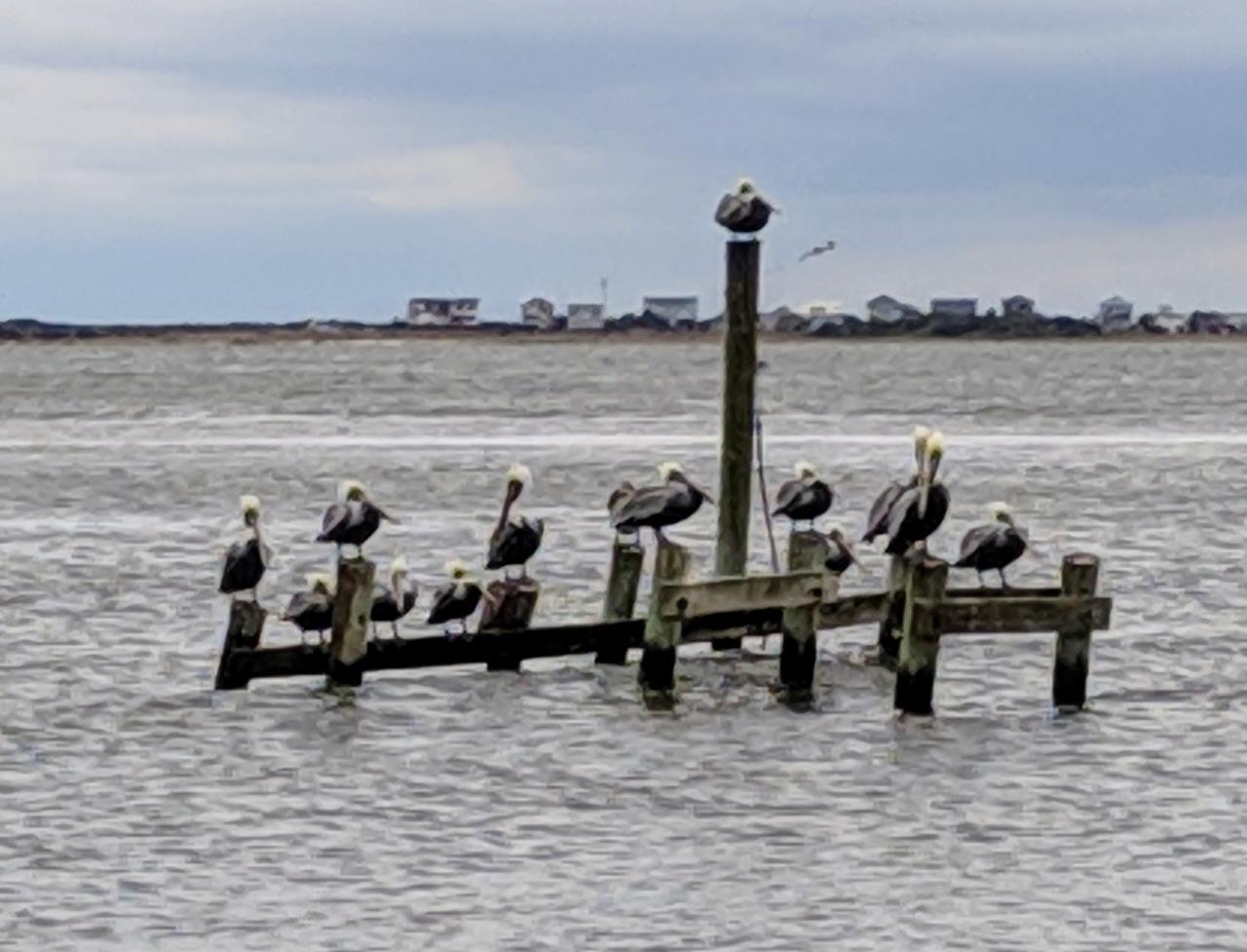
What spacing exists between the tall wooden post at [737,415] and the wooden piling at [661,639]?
173cm

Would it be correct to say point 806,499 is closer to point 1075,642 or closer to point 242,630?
point 1075,642

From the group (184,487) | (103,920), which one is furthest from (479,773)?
(184,487)

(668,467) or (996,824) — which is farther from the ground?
(668,467)

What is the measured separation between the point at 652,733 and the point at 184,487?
3743 centimetres

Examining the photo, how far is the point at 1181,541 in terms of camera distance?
149 ft

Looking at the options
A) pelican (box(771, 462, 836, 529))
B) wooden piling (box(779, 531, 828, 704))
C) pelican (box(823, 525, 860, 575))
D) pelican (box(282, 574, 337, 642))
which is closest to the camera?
wooden piling (box(779, 531, 828, 704))

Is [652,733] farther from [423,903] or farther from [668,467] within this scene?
[423,903]

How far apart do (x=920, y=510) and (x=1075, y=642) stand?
1667 mm

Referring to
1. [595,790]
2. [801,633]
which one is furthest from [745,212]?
[595,790]

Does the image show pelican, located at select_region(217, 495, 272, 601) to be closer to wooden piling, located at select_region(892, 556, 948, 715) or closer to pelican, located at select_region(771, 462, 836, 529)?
pelican, located at select_region(771, 462, 836, 529)

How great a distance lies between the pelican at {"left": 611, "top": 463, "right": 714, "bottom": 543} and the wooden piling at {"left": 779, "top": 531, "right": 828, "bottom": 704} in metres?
0.93

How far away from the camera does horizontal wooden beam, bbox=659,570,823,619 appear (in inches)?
938

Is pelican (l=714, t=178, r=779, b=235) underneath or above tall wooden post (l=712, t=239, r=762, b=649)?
above

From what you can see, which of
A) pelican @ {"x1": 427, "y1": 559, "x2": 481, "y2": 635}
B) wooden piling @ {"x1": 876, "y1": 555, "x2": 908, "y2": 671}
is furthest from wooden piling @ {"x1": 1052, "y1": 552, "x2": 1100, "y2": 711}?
pelican @ {"x1": 427, "y1": 559, "x2": 481, "y2": 635}
